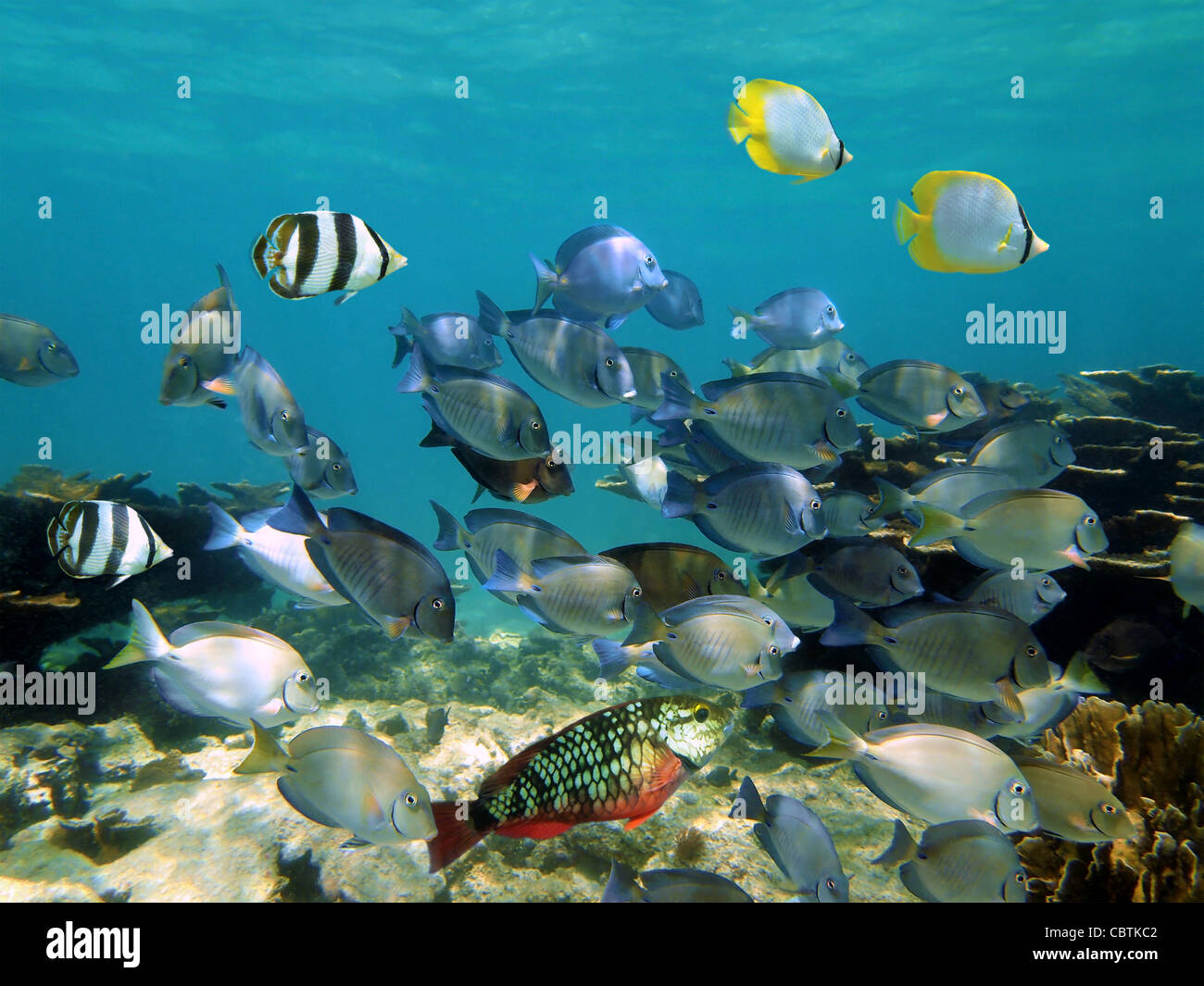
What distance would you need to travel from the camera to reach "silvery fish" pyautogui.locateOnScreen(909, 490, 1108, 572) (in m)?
2.74

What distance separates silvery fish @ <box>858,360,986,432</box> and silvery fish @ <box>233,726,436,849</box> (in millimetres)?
2974

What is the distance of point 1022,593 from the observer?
3.23 m

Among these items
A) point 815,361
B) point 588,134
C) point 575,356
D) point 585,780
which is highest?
point 588,134

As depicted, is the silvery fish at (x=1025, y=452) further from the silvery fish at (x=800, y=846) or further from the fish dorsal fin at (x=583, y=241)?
the fish dorsal fin at (x=583, y=241)

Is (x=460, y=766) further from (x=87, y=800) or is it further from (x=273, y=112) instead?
(x=273, y=112)

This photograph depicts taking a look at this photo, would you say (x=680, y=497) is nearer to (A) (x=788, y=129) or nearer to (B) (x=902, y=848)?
(B) (x=902, y=848)

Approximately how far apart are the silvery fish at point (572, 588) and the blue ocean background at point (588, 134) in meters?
10.2

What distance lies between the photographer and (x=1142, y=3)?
65.8 ft

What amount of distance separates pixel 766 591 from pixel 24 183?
204 feet

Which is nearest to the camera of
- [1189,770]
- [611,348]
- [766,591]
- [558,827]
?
[558,827]

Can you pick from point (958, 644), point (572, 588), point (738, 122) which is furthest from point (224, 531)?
point (958, 644)

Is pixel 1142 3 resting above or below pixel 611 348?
above

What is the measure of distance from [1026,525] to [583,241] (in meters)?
2.60
